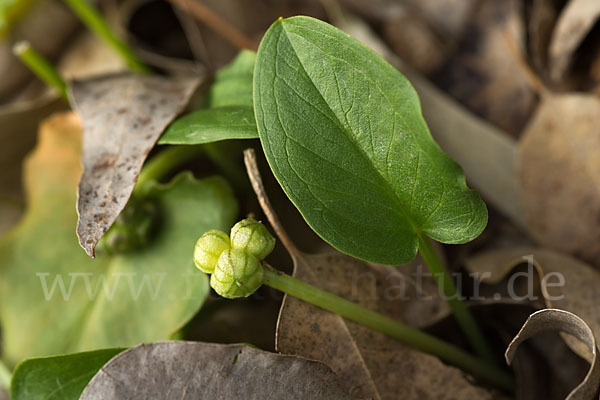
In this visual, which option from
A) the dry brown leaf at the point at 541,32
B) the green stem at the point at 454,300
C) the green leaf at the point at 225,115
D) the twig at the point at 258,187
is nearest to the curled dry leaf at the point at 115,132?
the green leaf at the point at 225,115

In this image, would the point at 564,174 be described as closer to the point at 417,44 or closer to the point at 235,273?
the point at 417,44

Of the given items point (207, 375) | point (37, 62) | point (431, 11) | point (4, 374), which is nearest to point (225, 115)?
point (207, 375)

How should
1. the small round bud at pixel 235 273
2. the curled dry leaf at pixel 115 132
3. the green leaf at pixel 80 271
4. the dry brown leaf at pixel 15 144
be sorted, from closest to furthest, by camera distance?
the small round bud at pixel 235 273 → the curled dry leaf at pixel 115 132 → the green leaf at pixel 80 271 → the dry brown leaf at pixel 15 144

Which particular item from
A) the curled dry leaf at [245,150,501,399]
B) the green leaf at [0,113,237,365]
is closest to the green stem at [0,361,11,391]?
the green leaf at [0,113,237,365]

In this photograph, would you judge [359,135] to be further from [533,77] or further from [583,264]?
[533,77]

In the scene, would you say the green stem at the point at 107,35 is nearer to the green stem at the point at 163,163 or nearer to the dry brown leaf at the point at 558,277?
the green stem at the point at 163,163

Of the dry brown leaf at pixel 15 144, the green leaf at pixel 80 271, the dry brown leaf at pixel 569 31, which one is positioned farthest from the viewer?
the dry brown leaf at pixel 15 144

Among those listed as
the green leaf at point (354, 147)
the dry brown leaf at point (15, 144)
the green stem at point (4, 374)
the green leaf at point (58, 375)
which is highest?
the green leaf at point (354, 147)
